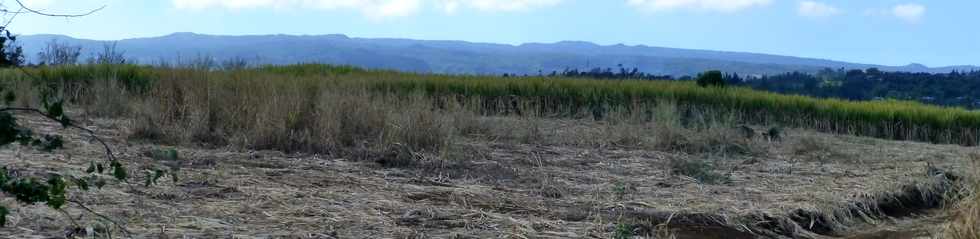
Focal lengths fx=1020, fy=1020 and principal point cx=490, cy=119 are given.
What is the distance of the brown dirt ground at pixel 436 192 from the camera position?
14.4ft

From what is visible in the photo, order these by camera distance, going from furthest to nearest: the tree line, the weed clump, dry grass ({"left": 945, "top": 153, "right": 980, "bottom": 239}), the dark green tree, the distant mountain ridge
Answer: the distant mountain ridge → the tree line → the dark green tree → the weed clump → dry grass ({"left": 945, "top": 153, "right": 980, "bottom": 239})

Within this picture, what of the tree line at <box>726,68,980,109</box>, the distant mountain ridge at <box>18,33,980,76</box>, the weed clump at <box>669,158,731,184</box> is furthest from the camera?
the distant mountain ridge at <box>18,33,980,76</box>

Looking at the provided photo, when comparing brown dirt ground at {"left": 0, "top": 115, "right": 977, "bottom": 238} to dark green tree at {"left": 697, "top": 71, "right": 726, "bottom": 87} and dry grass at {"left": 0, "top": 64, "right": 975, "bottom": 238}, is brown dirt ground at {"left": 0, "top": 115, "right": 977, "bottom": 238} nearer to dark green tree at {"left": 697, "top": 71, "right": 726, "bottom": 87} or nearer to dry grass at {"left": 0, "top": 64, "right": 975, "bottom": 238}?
dry grass at {"left": 0, "top": 64, "right": 975, "bottom": 238}

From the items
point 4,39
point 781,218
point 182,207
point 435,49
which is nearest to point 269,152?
point 182,207

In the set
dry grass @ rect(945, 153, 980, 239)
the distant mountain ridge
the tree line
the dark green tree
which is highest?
the dark green tree

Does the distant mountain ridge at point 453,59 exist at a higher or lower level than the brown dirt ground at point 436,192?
lower

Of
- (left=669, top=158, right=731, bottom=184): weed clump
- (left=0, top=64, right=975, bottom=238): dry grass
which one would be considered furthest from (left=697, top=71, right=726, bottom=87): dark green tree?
(left=669, top=158, right=731, bottom=184): weed clump

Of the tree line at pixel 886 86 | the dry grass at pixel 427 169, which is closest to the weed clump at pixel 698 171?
the dry grass at pixel 427 169

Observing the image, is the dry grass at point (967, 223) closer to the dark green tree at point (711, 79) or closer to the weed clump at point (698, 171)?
the weed clump at point (698, 171)

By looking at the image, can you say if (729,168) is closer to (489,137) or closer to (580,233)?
(489,137)

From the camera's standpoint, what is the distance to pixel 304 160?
21.3ft

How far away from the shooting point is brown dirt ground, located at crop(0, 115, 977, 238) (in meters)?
4.38

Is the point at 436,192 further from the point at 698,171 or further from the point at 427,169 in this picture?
the point at 698,171

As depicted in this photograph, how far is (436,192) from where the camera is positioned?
5547 millimetres
